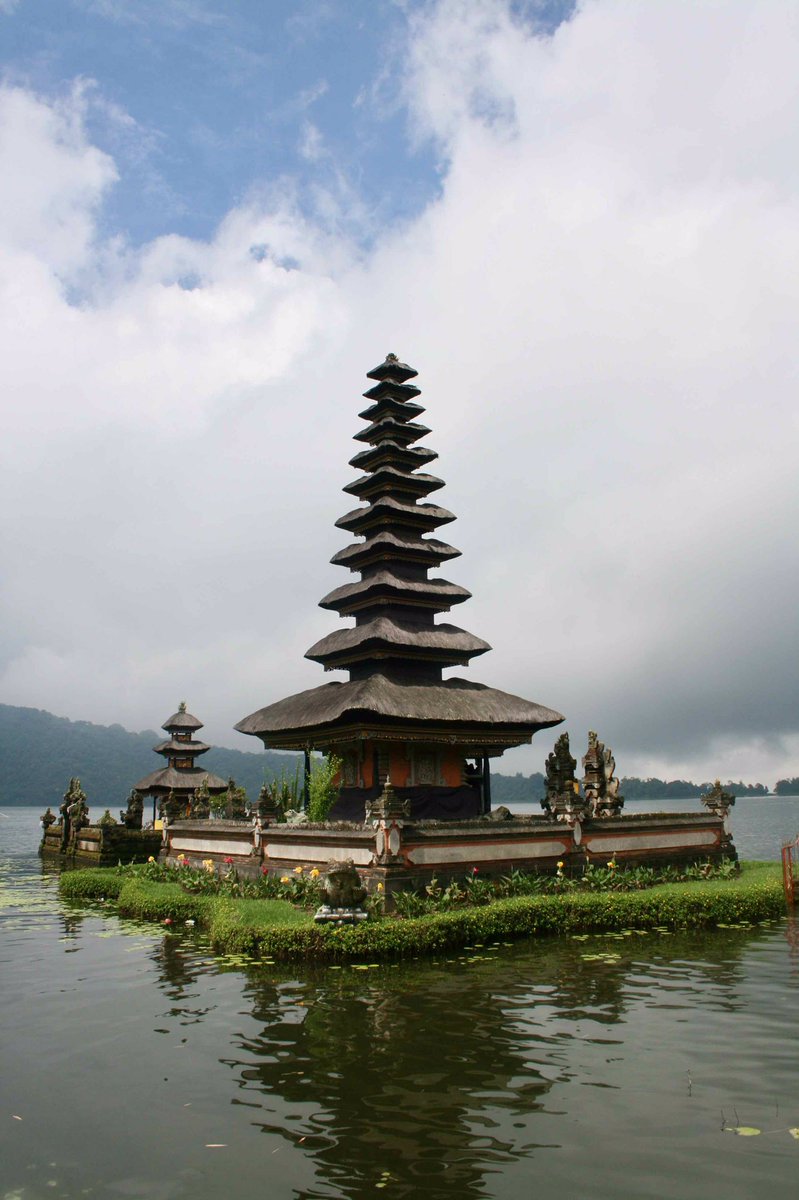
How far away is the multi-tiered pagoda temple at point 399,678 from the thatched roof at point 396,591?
0.05 metres

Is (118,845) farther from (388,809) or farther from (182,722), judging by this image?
(388,809)

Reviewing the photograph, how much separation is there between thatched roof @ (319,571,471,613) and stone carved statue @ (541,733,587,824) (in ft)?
20.5

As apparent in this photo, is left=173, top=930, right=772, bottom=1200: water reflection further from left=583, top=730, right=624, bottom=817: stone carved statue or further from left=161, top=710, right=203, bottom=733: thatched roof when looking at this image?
left=161, top=710, right=203, bottom=733: thatched roof

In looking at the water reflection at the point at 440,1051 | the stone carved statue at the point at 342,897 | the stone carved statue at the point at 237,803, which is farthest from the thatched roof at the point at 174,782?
the water reflection at the point at 440,1051

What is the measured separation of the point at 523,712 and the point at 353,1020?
15388 mm

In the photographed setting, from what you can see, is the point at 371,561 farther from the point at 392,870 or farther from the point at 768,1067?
the point at 768,1067

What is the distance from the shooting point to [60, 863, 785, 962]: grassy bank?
52.5ft

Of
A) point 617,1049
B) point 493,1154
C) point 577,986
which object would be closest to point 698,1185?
point 493,1154

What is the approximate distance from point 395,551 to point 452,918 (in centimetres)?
1478

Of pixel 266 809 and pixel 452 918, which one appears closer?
pixel 452 918

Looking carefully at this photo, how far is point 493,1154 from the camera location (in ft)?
24.5

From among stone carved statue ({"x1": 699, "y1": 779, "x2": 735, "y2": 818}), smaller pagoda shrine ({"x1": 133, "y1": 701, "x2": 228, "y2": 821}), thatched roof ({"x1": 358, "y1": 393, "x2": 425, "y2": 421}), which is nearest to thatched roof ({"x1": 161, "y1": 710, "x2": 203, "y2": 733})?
smaller pagoda shrine ({"x1": 133, "y1": 701, "x2": 228, "y2": 821})

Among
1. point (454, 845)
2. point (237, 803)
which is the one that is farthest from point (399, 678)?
point (237, 803)

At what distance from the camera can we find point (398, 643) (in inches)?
1037
